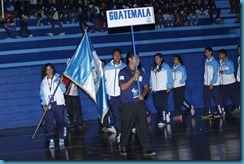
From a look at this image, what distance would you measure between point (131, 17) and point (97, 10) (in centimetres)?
1030

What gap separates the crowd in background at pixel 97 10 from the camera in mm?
21422

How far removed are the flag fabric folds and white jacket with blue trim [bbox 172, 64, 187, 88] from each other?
9.98 ft

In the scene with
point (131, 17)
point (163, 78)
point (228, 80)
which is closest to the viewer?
point (131, 17)

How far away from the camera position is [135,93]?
11.8 metres

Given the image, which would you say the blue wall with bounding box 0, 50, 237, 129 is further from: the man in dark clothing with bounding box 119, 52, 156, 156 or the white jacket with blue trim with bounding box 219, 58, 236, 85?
the man in dark clothing with bounding box 119, 52, 156, 156

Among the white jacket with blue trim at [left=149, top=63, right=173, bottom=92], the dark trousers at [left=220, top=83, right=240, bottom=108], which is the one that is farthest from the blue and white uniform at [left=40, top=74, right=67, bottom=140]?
the dark trousers at [left=220, top=83, right=240, bottom=108]

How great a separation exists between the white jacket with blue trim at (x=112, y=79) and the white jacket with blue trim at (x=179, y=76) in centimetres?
312

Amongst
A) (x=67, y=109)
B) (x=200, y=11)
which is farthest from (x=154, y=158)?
(x=200, y=11)

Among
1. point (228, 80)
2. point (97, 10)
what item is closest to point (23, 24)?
point (97, 10)

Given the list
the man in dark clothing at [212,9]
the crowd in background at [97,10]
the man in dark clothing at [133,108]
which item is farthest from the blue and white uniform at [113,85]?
the man in dark clothing at [212,9]

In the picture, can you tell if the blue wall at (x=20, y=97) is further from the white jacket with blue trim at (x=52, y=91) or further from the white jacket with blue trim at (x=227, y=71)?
the white jacket with blue trim at (x=52, y=91)

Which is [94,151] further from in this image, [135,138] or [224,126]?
[224,126]

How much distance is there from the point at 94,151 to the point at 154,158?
193 cm

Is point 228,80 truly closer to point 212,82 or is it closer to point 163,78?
point 212,82
